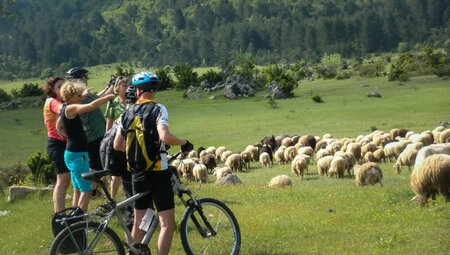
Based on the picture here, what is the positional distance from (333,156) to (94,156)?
17.1m

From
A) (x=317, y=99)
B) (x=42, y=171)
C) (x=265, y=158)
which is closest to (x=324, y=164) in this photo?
(x=265, y=158)

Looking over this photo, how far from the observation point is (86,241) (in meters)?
6.64

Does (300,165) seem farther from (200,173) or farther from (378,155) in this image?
(378,155)

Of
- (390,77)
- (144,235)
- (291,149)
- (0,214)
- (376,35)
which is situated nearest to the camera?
(144,235)

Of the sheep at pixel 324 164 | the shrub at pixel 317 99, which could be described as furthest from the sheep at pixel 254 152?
the shrub at pixel 317 99

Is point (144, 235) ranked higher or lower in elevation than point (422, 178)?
higher

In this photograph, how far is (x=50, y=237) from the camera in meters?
10.0

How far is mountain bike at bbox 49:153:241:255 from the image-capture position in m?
6.58

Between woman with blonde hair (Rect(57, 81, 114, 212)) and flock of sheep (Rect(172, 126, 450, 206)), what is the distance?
8.45 metres

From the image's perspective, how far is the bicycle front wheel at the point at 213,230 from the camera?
23.3 ft

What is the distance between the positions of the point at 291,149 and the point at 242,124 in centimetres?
1736

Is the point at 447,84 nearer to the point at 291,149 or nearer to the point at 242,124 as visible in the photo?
the point at 242,124

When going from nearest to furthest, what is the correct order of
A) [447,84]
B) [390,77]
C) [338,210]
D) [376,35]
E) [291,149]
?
[338,210], [291,149], [447,84], [390,77], [376,35]

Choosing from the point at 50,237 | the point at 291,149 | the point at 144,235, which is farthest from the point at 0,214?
the point at 291,149
